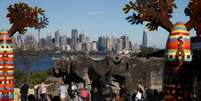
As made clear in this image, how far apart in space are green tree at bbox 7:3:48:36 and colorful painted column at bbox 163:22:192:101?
4338 mm

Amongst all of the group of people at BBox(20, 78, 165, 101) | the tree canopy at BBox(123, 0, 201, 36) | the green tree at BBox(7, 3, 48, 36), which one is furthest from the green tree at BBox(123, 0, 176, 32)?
the group of people at BBox(20, 78, 165, 101)

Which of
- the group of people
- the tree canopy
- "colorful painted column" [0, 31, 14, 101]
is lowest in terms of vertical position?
the group of people

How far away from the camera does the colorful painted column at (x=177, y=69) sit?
369 inches

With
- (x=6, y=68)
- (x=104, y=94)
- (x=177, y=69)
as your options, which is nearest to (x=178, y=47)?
(x=177, y=69)

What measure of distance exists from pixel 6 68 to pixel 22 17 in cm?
143

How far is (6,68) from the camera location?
1180 cm

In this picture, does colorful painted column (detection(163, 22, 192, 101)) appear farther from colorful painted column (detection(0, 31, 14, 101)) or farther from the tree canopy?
colorful painted column (detection(0, 31, 14, 101))

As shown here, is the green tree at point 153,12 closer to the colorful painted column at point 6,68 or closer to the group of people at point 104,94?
the colorful painted column at point 6,68

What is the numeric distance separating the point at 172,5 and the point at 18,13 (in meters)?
4.25

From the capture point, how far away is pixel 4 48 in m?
11.8

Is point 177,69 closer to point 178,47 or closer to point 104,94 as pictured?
point 178,47

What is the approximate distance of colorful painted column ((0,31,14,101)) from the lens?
1177cm

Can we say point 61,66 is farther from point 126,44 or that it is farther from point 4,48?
point 126,44

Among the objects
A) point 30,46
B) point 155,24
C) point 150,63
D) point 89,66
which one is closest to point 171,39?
point 155,24
